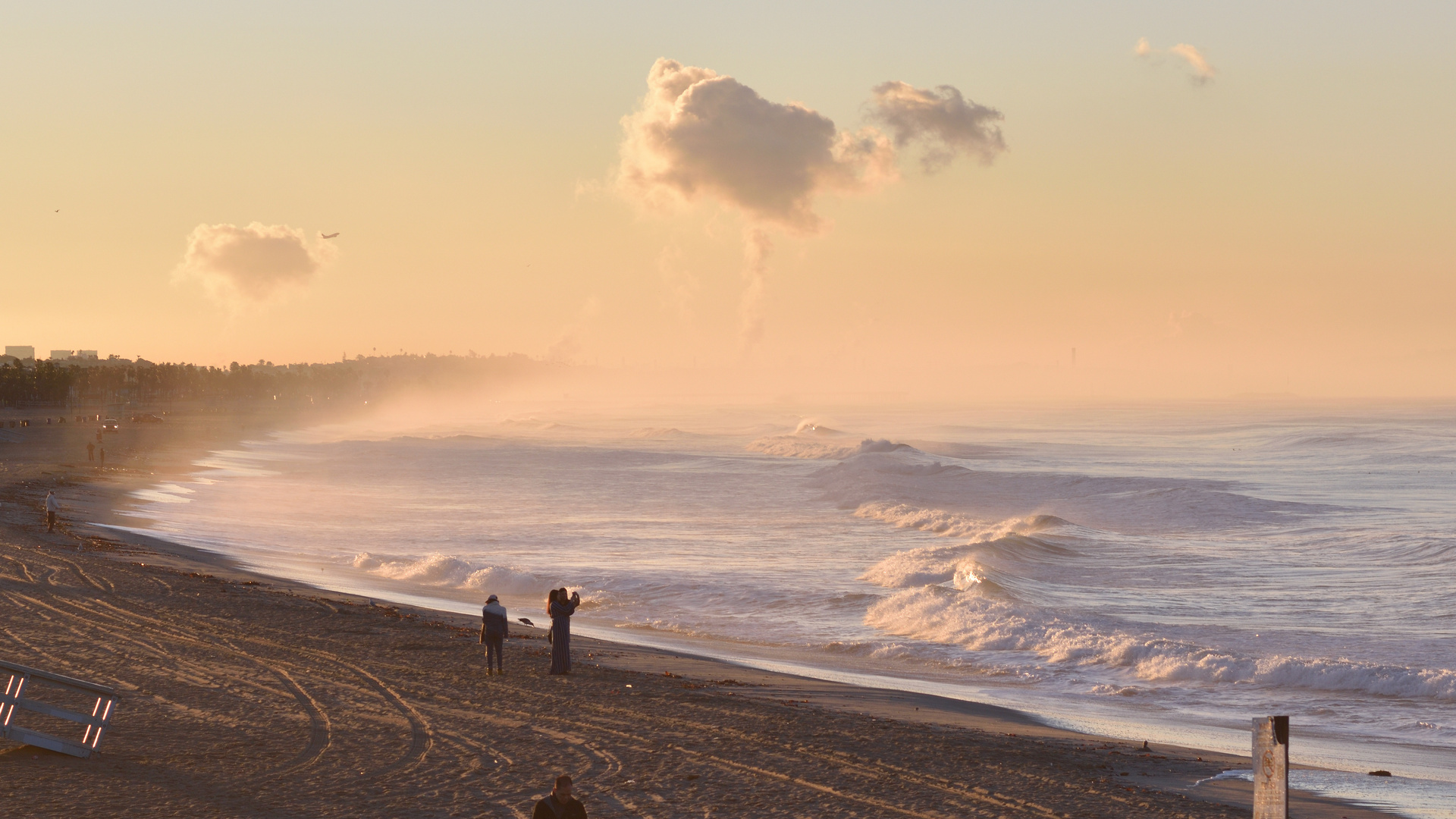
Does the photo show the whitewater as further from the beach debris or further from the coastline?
the beach debris

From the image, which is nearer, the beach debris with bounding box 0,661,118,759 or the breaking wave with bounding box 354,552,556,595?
the beach debris with bounding box 0,661,118,759

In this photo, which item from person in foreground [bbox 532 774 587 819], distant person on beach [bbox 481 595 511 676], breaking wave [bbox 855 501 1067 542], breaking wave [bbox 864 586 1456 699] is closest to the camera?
person in foreground [bbox 532 774 587 819]

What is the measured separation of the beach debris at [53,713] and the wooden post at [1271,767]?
1132 cm

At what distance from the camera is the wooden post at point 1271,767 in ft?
23.5

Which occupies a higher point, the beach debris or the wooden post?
the wooden post

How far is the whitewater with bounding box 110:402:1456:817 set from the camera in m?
17.4

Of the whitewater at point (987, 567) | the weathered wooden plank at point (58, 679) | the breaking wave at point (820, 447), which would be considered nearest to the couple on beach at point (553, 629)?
the whitewater at point (987, 567)

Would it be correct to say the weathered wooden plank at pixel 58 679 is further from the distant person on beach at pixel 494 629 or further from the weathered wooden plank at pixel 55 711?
the distant person on beach at pixel 494 629

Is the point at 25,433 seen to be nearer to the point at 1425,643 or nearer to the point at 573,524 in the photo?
the point at 573,524

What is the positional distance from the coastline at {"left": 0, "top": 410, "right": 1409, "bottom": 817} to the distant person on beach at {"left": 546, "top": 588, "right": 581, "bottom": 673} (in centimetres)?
37

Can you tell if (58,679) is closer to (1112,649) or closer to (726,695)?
(726,695)

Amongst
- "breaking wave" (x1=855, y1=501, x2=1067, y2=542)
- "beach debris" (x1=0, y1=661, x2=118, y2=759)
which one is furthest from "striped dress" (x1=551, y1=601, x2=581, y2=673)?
"breaking wave" (x1=855, y1=501, x2=1067, y2=542)

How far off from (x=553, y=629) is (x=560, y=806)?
9.39m

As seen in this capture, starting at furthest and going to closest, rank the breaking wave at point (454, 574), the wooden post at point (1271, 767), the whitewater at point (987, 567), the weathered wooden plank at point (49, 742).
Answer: the breaking wave at point (454, 574)
the whitewater at point (987, 567)
the weathered wooden plank at point (49, 742)
the wooden post at point (1271, 767)
